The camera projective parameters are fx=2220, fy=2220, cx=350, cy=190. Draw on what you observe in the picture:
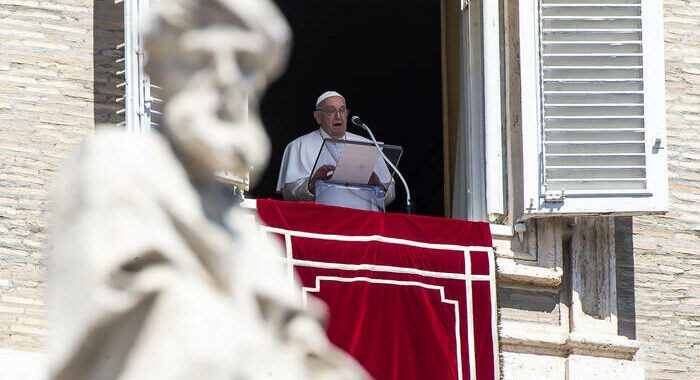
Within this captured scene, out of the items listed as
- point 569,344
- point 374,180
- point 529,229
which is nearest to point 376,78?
point 374,180

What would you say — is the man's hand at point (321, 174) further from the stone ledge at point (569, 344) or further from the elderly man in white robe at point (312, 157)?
the stone ledge at point (569, 344)

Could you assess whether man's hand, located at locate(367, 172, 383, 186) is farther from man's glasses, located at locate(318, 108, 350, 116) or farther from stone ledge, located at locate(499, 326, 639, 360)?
man's glasses, located at locate(318, 108, 350, 116)

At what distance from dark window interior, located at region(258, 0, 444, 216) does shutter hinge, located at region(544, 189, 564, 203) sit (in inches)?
230

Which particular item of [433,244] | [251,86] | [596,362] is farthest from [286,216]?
[251,86]

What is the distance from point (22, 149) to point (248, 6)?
7.06m

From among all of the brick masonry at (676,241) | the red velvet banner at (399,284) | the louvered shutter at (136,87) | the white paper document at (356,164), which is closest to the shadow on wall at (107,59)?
the louvered shutter at (136,87)

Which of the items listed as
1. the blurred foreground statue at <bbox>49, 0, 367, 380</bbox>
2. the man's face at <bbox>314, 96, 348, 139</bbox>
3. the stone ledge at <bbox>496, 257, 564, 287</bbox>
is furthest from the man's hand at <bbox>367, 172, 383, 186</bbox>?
the blurred foreground statue at <bbox>49, 0, 367, 380</bbox>

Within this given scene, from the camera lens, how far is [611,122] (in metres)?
11.1

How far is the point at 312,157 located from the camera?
12.1 meters

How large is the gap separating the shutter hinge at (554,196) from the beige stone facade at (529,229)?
263mm

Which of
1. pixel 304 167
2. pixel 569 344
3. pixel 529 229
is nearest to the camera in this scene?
pixel 569 344

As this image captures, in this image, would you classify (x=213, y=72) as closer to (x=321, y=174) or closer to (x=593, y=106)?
(x=321, y=174)

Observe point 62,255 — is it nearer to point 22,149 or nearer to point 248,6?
point 248,6

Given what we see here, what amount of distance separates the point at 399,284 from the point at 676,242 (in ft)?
5.51
